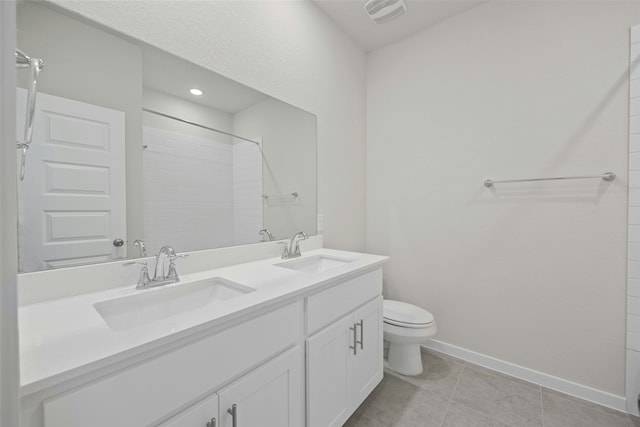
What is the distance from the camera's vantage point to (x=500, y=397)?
1567mm

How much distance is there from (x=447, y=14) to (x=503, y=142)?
1074 millimetres

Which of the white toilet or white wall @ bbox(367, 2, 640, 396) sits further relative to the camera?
the white toilet

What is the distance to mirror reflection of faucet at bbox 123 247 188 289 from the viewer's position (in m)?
1.01

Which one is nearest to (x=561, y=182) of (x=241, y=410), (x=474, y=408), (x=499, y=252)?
(x=499, y=252)

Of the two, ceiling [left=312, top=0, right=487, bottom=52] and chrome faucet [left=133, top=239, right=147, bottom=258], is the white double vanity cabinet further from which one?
ceiling [left=312, top=0, right=487, bottom=52]

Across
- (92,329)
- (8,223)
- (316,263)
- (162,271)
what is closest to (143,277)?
(162,271)

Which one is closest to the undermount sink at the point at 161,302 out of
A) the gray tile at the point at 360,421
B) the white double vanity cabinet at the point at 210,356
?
the white double vanity cabinet at the point at 210,356

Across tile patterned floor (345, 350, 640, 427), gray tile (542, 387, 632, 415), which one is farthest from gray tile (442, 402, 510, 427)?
gray tile (542, 387, 632, 415)

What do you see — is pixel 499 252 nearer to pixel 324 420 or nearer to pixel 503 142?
pixel 503 142

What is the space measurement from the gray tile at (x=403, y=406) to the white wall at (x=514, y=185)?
0.61 meters

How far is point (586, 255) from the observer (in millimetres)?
1551

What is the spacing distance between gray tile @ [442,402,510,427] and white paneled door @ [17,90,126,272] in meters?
1.80

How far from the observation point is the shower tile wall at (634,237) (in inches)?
54.7

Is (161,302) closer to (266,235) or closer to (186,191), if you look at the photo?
(186,191)
